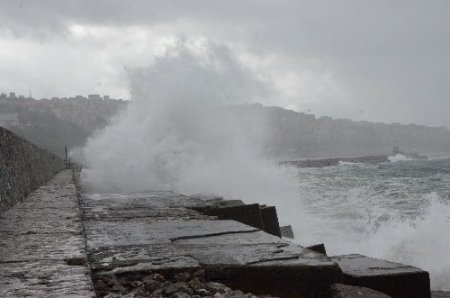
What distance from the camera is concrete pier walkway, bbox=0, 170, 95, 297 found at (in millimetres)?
2196

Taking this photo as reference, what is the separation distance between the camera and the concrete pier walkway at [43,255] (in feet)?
7.20

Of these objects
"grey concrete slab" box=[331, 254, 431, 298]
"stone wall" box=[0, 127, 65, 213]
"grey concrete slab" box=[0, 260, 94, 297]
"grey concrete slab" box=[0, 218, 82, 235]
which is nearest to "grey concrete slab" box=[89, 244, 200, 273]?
"grey concrete slab" box=[0, 260, 94, 297]

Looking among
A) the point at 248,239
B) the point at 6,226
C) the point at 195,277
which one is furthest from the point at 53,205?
the point at 195,277

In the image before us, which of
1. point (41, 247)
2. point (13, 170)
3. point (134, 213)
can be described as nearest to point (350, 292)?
point (41, 247)

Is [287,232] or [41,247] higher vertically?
[41,247]

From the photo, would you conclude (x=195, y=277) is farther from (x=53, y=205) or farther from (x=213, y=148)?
(x=213, y=148)

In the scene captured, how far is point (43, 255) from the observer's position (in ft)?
9.36

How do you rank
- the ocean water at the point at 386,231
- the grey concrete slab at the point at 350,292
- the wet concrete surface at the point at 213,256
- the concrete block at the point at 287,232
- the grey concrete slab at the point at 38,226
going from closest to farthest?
the grey concrete slab at the point at 350,292 → the wet concrete surface at the point at 213,256 → the grey concrete slab at the point at 38,226 → the ocean water at the point at 386,231 → the concrete block at the point at 287,232

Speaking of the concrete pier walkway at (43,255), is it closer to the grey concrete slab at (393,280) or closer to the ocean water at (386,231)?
the grey concrete slab at (393,280)

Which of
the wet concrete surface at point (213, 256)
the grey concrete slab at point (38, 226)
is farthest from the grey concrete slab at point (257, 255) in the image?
the grey concrete slab at point (38, 226)

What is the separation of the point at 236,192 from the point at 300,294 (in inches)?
418

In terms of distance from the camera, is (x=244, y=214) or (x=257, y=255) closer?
(x=257, y=255)

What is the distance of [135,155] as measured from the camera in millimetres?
13672

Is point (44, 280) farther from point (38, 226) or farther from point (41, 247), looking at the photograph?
point (38, 226)
